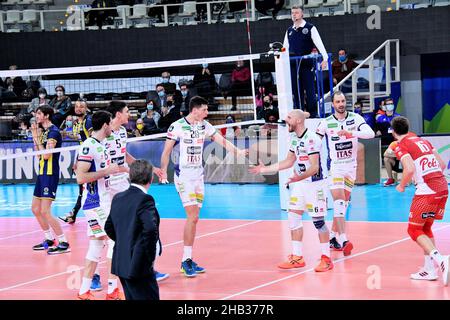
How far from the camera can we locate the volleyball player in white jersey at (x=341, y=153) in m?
11.9

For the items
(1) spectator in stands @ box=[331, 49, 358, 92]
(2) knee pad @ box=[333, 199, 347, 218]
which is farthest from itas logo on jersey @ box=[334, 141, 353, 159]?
(1) spectator in stands @ box=[331, 49, 358, 92]

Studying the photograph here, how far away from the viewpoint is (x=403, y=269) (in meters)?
10.6

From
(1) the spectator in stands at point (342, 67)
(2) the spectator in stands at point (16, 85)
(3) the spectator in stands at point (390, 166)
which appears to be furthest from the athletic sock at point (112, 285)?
(2) the spectator in stands at point (16, 85)

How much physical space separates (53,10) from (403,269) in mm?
19040

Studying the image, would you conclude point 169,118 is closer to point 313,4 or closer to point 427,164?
point 313,4

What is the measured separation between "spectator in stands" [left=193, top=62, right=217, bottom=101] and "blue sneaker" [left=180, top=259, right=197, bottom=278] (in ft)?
43.8

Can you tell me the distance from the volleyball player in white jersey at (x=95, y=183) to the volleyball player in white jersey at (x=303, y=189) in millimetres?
1985

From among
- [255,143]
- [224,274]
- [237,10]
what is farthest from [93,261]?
[237,10]

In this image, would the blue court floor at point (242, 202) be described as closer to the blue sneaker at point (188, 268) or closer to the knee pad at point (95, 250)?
the blue sneaker at point (188, 268)

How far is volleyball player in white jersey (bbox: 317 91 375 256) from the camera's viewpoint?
11.9 metres

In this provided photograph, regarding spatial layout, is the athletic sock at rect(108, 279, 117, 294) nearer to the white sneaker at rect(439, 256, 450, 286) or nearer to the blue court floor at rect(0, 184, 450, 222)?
the white sneaker at rect(439, 256, 450, 286)

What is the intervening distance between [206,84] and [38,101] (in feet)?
16.2

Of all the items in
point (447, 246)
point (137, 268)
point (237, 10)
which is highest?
point (237, 10)
